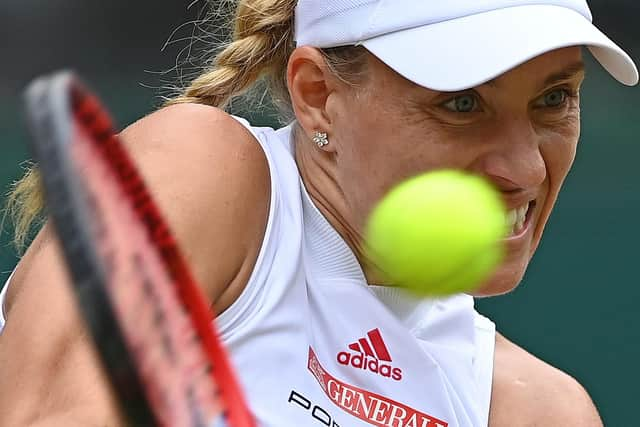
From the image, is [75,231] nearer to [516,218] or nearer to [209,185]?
[209,185]

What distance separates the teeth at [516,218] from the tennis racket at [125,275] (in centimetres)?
70

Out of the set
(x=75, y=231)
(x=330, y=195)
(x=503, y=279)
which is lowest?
(x=503, y=279)

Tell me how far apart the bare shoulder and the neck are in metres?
0.30

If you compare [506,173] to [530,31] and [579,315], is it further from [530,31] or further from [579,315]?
[579,315]

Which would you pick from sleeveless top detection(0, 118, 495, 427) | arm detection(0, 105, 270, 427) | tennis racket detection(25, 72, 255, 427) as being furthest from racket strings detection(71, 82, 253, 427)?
sleeveless top detection(0, 118, 495, 427)

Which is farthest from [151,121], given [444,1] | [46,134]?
[46,134]

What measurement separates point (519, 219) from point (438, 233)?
0.24 metres

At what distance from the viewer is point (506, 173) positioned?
1.45 metres

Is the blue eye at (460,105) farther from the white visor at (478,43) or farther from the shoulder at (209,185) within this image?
the shoulder at (209,185)

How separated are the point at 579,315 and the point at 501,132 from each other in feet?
5.10

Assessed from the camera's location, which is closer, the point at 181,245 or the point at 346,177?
the point at 181,245

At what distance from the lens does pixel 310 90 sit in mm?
1568

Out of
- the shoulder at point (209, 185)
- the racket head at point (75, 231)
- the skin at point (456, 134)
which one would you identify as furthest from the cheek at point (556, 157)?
the racket head at point (75, 231)

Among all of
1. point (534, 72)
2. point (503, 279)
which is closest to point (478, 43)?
point (534, 72)
